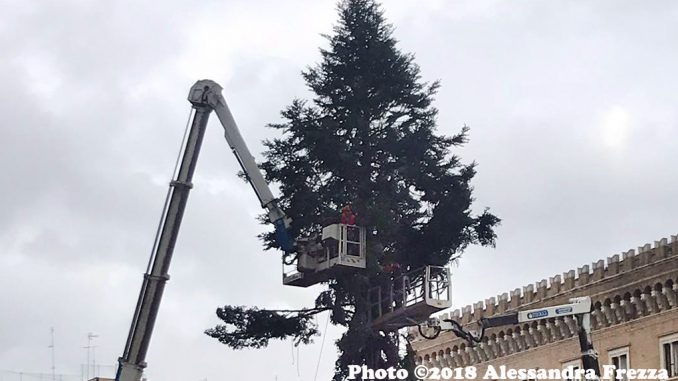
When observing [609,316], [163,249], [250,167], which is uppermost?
[250,167]

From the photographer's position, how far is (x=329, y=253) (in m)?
49.9

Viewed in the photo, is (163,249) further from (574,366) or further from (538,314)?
(574,366)

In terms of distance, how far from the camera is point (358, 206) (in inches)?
2013

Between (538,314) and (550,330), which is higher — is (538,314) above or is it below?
below

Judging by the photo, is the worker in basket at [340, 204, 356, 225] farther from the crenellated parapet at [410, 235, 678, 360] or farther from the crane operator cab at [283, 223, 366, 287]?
the crenellated parapet at [410, 235, 678, 360]

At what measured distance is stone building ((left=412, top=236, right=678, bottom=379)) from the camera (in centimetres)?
5909

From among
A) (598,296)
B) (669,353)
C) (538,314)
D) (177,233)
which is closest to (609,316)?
(598,296)

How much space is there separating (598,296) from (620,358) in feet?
8.57

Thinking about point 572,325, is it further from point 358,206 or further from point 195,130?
point 195,130

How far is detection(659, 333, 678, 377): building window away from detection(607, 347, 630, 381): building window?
2.07 m

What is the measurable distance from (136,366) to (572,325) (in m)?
24.4

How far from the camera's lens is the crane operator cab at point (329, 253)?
162 feet

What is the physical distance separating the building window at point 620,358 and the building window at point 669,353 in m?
2.07

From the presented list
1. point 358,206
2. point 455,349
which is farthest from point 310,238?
point 455,349
